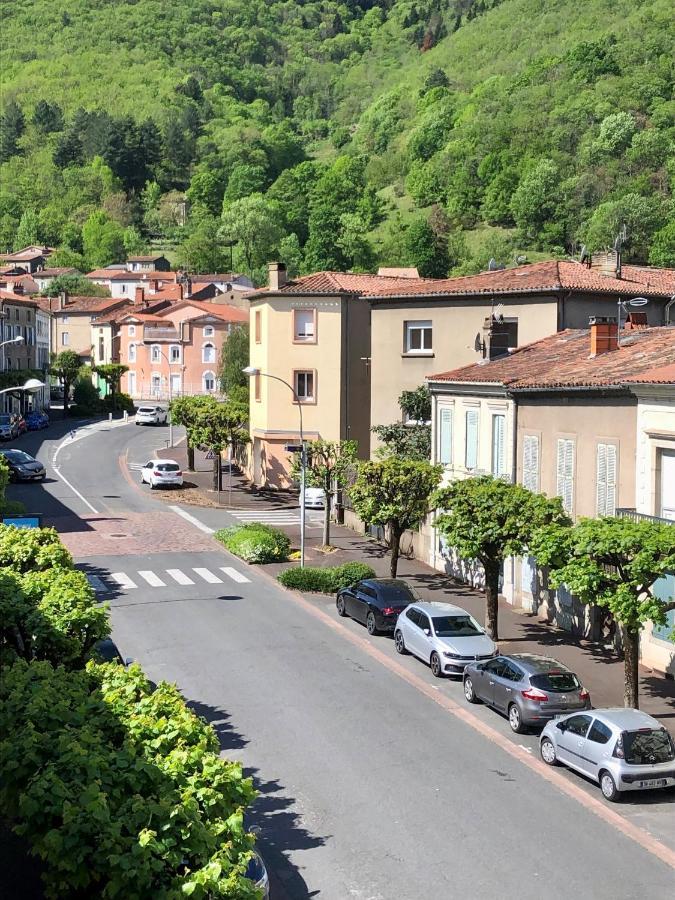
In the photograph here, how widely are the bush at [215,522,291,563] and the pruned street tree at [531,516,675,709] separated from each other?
64.3 feet

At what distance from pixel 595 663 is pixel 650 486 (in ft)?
16.5

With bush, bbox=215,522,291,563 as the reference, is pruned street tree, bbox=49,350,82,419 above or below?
above

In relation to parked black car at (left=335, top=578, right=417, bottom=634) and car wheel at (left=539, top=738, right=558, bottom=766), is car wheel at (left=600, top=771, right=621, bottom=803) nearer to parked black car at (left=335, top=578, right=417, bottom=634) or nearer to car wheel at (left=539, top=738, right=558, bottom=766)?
car wheel at (left=539, top=738, right=558, bottom=766)

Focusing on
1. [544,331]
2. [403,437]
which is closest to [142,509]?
[403,437]

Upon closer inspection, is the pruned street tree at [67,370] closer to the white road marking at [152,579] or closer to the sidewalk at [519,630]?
the sidewalk at [519,630]

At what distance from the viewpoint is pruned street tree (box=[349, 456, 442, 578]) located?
1449 inches

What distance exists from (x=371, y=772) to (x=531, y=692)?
14.3 ft

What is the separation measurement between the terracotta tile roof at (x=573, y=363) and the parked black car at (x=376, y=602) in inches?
289

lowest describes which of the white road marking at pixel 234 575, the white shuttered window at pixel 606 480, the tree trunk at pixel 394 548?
the white road marking at pixel 234 575

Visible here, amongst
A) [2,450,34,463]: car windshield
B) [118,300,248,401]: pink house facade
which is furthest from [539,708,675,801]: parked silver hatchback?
[118,300,248,401]: pink house facade

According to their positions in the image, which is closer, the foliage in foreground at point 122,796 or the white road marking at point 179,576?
the foliage in foreground at point 122,796

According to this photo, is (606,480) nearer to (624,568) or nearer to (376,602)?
(624,568)

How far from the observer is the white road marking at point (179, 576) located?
38.5m

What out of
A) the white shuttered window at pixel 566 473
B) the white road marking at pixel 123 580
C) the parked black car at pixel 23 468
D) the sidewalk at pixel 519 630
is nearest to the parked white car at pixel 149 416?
the parked black car at pixel 23 468
